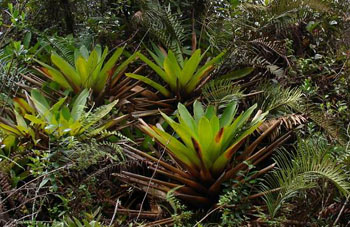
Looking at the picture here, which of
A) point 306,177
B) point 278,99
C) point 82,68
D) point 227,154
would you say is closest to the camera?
point 306,177

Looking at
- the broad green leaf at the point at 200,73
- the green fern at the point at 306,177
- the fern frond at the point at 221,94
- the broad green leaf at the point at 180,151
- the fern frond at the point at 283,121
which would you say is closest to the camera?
the green fern at the point at 306,177

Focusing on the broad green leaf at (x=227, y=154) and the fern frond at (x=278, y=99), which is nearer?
the broad green leaf at (x=227, y=154)

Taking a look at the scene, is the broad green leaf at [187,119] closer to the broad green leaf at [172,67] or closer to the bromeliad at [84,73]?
the broad green leaf at [172,67]

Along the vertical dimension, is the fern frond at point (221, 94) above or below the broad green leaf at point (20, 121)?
above

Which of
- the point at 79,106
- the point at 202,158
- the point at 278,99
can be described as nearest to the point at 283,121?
the point at 278,99

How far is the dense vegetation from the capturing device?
2295 millimetres

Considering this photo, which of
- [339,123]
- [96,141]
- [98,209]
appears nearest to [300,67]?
[339,123]

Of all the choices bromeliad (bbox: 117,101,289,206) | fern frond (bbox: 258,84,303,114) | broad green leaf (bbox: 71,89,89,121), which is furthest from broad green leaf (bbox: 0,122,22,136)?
fern frond (bbox: 258,84,303,114)

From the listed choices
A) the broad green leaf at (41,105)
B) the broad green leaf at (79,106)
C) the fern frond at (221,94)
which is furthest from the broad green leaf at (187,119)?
the broad green leaf at (41,105)

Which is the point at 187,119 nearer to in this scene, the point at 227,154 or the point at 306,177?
the point at 227,154

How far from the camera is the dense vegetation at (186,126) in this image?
7.53 ft

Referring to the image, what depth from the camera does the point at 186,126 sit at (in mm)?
2434

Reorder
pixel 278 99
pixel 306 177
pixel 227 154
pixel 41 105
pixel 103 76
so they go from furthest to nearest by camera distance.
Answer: pixel 103 76 < pixel 278 99 < pixel 41 105 < pixel 227 154 < pixel 306 177

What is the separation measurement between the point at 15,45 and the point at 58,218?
131cm
